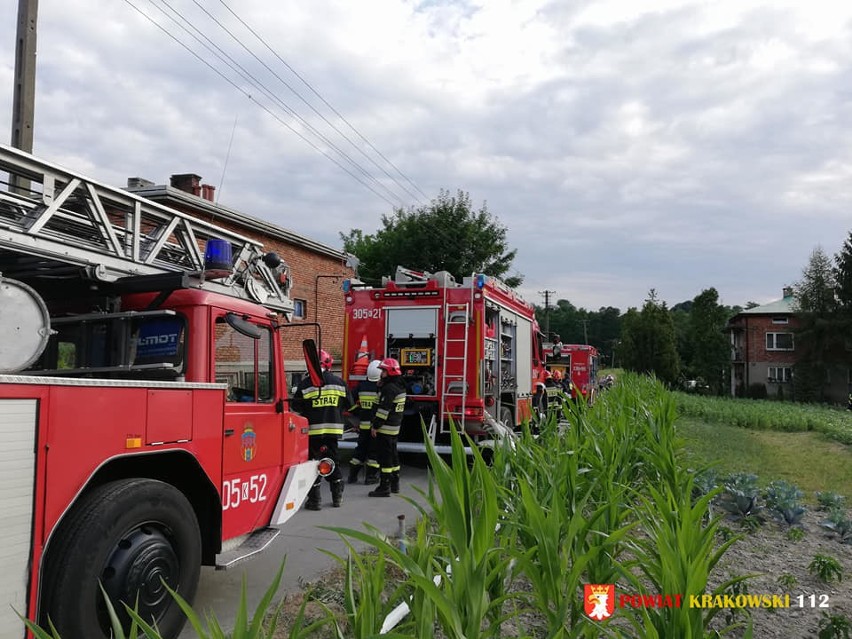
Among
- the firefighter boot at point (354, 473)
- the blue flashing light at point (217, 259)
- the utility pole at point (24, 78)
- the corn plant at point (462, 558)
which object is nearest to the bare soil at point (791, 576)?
the corn plant at point (462, 558)

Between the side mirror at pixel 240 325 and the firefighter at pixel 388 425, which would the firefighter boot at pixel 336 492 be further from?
the side mirror at pixel 240 325

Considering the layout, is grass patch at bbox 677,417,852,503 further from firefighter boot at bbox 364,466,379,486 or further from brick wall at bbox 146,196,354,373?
brick wall at bbox 146,196,354,373

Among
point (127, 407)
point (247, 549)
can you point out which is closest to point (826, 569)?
point (247, 549)

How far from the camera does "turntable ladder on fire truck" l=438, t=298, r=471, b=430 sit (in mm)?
9250

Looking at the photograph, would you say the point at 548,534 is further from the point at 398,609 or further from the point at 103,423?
the point at 103,423

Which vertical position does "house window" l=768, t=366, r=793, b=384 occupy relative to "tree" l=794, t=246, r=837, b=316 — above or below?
below

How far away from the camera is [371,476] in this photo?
885 cm

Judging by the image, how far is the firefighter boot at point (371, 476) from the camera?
28.8 ft

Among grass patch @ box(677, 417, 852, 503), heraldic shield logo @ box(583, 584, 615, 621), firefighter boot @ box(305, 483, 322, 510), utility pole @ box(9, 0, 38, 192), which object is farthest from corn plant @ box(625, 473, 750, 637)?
utility pole @ box(9, 0, 38, 192)

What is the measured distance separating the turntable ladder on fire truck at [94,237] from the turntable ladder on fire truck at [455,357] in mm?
4396

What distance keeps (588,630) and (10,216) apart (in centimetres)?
381

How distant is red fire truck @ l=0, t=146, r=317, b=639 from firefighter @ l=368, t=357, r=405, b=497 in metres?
2.55

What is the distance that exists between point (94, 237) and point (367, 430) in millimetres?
5210

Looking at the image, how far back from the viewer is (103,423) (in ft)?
10.4
